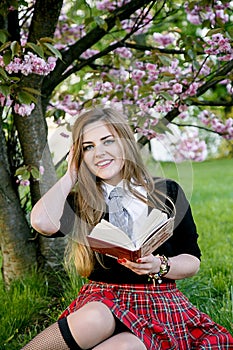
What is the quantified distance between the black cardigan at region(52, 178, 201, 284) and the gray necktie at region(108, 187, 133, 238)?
0.46ft

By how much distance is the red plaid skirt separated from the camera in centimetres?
198

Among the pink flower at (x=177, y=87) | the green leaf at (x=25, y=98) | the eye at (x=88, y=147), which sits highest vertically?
the pink flower at (x=177, y=87)

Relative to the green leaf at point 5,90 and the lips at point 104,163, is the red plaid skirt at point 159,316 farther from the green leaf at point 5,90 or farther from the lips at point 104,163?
the green leaf at point 5,90

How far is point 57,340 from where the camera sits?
1.99m

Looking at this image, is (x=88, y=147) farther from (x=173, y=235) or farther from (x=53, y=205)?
Result: (x=173, y=235)

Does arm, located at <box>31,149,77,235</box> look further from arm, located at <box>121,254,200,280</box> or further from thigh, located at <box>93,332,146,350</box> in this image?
thigh, located at <box>93,332,146,350</box>

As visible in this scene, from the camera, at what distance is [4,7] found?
2533 mm

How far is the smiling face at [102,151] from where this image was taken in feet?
6.89

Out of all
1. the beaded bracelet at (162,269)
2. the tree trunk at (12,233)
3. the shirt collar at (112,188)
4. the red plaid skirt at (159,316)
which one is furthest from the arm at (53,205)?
the tree trunk at (12,233)

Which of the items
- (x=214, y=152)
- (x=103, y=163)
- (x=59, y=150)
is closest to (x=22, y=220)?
(x=59, y=150)

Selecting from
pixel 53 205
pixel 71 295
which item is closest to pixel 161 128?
pixel 53 205

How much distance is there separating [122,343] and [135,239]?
31cm

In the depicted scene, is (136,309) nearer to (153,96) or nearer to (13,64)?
(13,64)

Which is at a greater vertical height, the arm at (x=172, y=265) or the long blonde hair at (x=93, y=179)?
the long blonde hair at (x=93, y=179)
